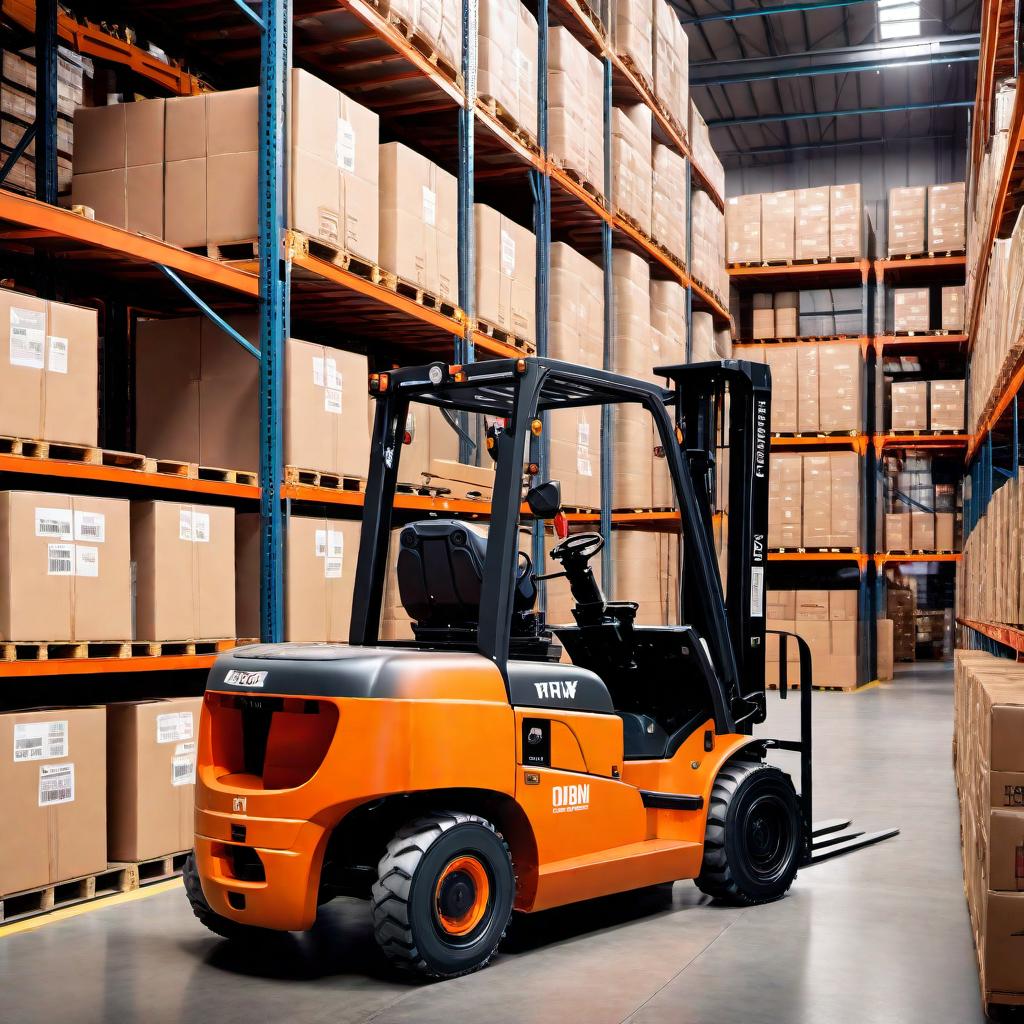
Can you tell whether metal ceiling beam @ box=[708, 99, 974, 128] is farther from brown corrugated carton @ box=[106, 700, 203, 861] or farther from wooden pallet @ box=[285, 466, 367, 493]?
brown corrugated carton @ box=[106, 700, 203, 861]

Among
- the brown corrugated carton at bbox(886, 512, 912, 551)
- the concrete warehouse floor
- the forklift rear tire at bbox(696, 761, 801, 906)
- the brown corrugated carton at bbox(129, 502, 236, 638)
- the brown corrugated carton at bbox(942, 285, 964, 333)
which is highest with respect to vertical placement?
the brown corrugated carton at bbox(942, 285, 964, 333)

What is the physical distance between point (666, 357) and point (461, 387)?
26.5 feet

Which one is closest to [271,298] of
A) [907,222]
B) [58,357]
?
[58,357]

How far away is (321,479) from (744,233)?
1163 centimetres

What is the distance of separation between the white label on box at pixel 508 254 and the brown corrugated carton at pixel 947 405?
31.1ft

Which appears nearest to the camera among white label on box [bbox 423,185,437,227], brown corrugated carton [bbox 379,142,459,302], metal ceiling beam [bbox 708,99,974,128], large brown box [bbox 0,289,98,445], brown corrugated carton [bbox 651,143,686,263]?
large brown box [bbox 0,289,98,445]

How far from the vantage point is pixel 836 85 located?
21453 millimetres

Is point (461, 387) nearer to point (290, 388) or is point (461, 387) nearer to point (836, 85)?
point (290, 388)

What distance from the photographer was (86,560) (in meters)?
5.06

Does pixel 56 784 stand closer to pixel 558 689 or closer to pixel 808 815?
pixel 558 689

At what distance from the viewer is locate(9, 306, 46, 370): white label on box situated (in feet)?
15.9

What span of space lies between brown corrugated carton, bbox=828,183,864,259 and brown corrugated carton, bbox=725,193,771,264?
98cm

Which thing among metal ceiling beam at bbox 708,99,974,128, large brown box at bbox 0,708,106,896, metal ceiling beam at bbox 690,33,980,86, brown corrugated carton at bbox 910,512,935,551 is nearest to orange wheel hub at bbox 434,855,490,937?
large brown box at bbox 0,708,106,896

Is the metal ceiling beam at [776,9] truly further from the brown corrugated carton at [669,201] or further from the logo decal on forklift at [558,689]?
the logo decal on forklift at [558,689]
